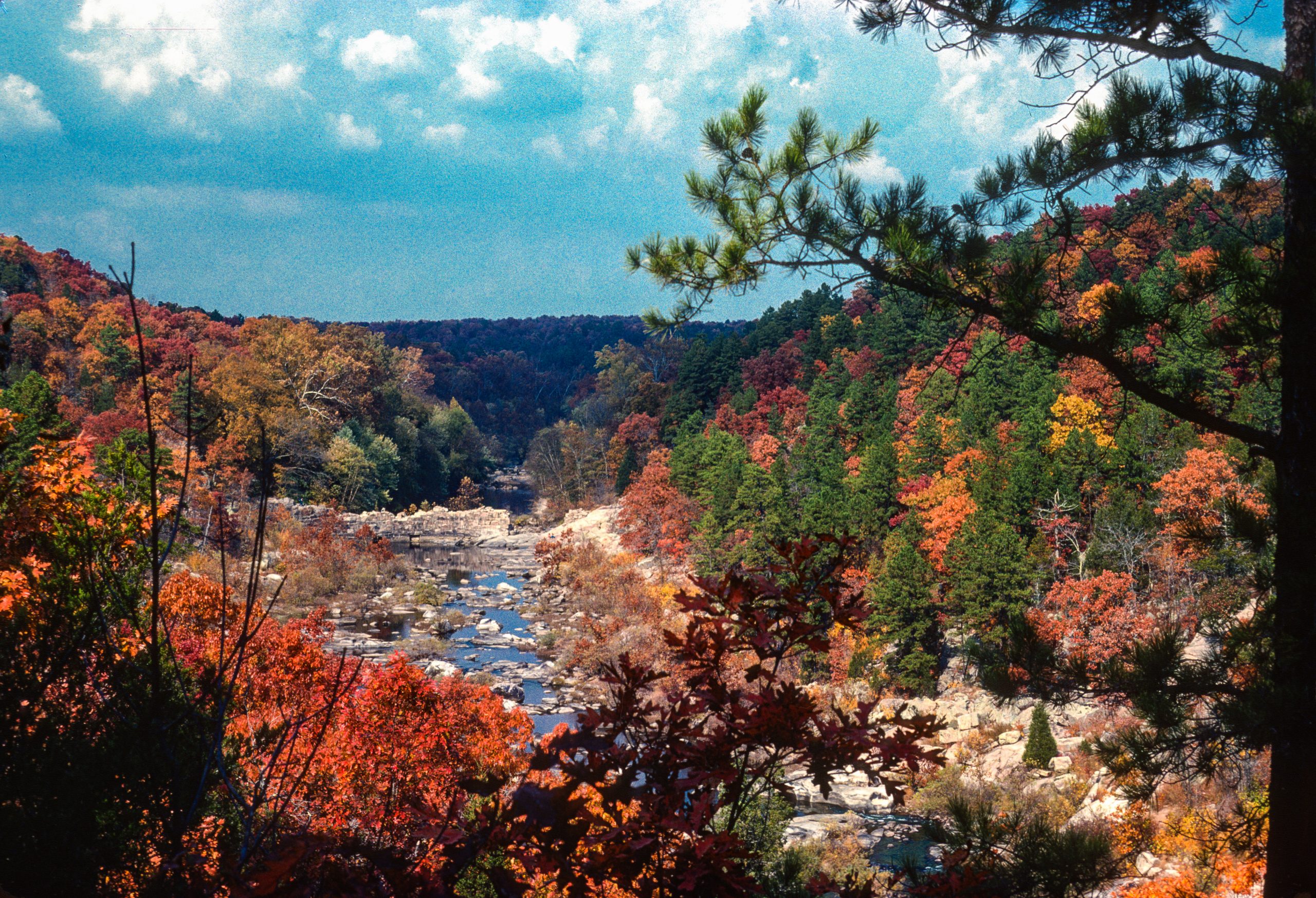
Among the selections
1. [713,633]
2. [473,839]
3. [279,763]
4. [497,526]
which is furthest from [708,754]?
[497,526]

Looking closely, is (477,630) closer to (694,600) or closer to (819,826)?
(819,826)

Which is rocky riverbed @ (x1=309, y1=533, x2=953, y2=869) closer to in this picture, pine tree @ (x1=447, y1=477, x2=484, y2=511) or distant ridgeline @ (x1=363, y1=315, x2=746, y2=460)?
pine tree @ (x1=447, y1=477, x2=484, y2=511)

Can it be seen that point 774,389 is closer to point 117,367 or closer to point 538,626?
point 538,626

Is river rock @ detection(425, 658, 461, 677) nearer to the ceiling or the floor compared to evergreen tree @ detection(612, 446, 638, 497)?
nearer to the floor

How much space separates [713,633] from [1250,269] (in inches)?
112

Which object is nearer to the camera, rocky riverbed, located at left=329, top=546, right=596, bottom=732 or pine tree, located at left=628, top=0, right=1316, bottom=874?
pine tree, located at left=628, top=0, right=1316, bottom=874

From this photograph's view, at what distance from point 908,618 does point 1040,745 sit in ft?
16.5

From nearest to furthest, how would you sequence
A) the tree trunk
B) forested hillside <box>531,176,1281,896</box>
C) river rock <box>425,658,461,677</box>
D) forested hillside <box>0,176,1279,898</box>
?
forested hillside <box>0,176,1279,898</box>, the tree trunk, forested hillside <box>531,176,1281,896</box>, river rock <box>425,658,461,677</box>

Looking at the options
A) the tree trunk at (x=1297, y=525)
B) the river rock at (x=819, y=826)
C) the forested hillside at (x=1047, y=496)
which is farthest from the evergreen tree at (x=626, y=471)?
the tree trunk at (x=1297, y=525)

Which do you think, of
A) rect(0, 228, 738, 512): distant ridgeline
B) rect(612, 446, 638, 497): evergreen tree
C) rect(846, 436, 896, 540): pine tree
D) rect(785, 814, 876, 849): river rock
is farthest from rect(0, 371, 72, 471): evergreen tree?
rect(612, 446, 638, 497): evergreen tree

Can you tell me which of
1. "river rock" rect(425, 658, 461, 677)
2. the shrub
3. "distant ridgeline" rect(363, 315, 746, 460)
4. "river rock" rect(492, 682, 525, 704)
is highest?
"distant ridgeline" rect(363, 315, 746, 460)

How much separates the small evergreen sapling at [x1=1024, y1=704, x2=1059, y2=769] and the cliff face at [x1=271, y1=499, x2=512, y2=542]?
27.0 m

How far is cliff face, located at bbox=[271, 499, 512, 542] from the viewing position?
35.2 metres

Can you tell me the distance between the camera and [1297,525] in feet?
11.3
